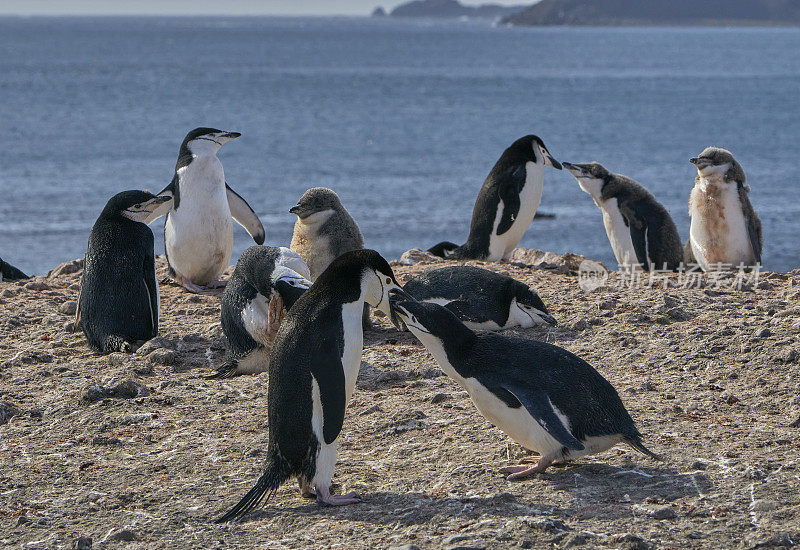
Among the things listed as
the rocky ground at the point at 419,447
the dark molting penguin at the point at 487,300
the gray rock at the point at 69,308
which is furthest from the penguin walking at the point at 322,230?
the gray rock at the point at 69,308

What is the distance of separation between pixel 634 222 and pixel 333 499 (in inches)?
238

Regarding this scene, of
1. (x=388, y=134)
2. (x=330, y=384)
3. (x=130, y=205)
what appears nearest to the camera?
(x=330, y=384)

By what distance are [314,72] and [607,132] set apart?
4349 cm

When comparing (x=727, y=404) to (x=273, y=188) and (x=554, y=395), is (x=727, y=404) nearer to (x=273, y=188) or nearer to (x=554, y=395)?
(x=554, y=395)

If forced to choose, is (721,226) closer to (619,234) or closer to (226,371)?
(619,234)

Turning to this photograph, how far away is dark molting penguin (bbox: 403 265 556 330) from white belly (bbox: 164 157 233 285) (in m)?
2.41

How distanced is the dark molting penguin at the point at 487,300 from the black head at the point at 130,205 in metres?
1.97

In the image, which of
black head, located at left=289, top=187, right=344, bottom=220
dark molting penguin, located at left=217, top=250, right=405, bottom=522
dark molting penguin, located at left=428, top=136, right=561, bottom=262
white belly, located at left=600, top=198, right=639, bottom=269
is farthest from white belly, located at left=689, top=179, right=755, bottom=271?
dark molting penguin, located at left=217, top=250, right=405, bottom=522

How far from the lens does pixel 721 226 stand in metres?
9.23

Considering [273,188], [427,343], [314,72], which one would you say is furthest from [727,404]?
[314,72]

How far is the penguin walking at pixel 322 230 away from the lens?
24.4 ft

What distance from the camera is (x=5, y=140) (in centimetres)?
3584

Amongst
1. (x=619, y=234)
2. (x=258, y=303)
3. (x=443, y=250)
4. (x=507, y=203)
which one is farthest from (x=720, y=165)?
(x=258, y=303)

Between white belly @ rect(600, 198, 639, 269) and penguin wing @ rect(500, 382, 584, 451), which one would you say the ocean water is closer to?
white belly @ rect(600, 198, 639, 269)
